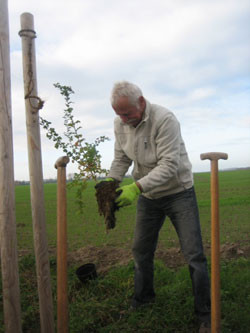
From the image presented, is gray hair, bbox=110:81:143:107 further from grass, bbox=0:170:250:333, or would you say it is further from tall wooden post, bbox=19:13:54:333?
grass, bbox=0:170:250:333

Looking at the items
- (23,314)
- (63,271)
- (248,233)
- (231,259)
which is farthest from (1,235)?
(248,233)

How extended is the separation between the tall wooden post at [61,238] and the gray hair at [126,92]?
0.77 metres

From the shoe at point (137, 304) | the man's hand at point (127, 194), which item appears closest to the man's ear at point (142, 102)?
the man's hand at point (127, 194)

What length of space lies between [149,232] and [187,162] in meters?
0.86

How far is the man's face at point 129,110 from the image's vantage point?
2740 millimetres

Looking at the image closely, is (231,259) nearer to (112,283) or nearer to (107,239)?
(112,283)

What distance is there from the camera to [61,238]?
2395 mm

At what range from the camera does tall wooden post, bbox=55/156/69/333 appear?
7.79ft

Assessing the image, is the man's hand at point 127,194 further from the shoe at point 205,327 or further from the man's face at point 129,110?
the shoe at point 205,327

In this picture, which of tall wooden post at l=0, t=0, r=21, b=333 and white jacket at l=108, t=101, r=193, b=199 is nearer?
tall wooden post at l=0, t=0, r=21, b=333

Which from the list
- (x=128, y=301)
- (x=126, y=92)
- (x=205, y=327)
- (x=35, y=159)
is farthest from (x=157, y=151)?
(x=128, y=301)

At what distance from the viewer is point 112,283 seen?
3.88m

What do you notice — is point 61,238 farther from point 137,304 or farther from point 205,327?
point 205,327

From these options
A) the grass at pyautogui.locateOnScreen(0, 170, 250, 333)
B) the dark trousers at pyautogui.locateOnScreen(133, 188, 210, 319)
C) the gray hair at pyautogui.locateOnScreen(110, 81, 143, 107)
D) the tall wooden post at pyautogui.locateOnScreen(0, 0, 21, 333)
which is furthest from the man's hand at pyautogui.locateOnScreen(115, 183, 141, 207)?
the grass at pyautogui.locateOnScreen(0, 170, 250, 333)
